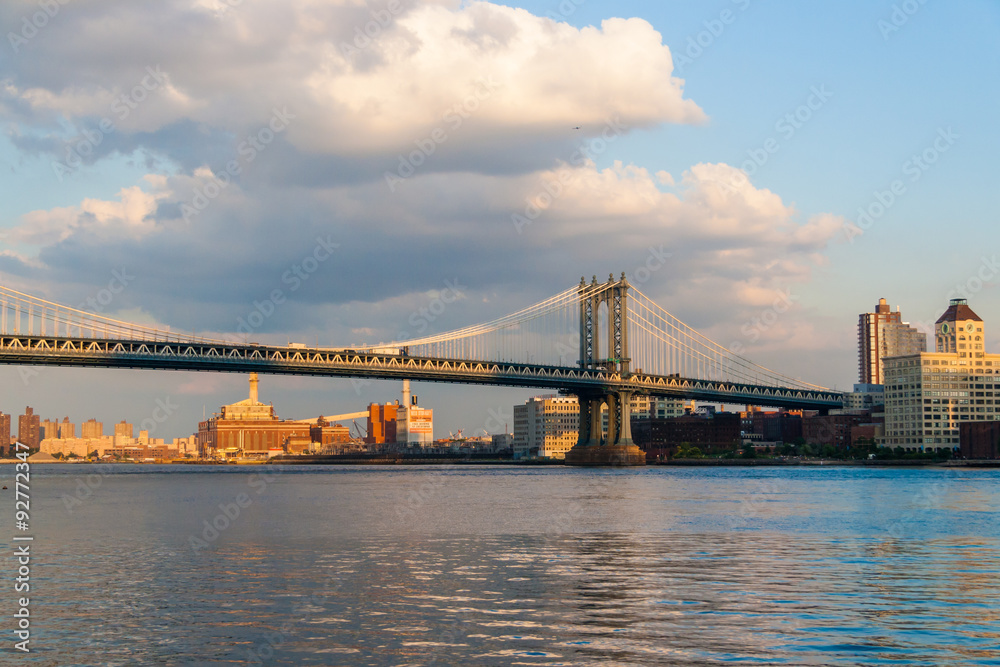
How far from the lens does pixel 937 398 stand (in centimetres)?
14638

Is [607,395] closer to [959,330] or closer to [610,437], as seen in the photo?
[610,437]

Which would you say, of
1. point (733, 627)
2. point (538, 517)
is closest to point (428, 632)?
point (733, 627)

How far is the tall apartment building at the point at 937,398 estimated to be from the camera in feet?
477

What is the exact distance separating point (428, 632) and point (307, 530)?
1878 centimetres

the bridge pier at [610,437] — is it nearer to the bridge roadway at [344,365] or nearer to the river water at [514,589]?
the bridge roadway at [344,365]

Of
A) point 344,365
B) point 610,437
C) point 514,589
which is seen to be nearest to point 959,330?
point 610,437

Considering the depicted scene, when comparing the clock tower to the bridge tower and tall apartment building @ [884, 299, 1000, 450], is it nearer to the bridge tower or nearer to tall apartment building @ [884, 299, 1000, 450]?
tall apartment building @ [884, 299, 1000, 450]

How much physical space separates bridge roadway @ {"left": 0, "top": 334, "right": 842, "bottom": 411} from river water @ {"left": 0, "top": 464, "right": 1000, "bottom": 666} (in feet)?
138

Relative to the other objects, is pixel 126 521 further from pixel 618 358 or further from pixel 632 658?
pixel 618 358

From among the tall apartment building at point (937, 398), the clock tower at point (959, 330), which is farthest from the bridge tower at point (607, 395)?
the clock tower at point (959, 330)

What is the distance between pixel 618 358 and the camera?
122 meters

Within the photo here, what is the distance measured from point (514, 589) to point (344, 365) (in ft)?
251

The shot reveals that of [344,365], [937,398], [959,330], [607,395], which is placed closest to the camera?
Answer: [344,365]

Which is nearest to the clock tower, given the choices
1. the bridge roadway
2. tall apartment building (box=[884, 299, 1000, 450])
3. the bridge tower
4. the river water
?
tall apartment building (box=[884, 299, 1000, 450])
